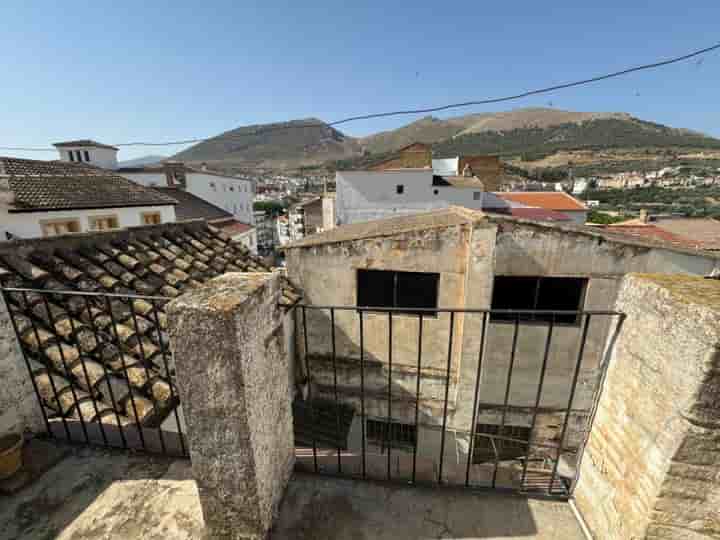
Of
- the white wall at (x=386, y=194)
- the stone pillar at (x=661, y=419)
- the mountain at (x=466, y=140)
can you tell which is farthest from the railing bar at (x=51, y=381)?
the mountain at (x=466, y=140)

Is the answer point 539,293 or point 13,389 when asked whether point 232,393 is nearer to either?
point 13,389

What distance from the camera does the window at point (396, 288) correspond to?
24.1 ft

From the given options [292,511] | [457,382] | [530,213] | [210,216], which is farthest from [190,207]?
[292,511]

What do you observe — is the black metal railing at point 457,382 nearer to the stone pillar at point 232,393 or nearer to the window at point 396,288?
the window at point 396,288

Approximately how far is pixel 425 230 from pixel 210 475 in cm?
603

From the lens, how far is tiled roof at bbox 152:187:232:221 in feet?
76.8

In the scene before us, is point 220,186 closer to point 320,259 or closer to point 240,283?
point 320,259

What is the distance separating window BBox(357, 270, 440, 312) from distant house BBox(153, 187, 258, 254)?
1509 centimetres

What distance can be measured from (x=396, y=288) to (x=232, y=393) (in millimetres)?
6029

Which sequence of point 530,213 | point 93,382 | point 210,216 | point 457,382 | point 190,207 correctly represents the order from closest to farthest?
1. point 93,382
2. point 457,382
3. point 530,213
4. point 210,216
5. point 190,207

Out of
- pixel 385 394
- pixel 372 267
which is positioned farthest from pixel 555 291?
pixel 385 394

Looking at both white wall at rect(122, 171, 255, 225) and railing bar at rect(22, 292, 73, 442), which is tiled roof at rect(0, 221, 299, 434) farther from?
white wall at rect(122, 171, 255, 225)

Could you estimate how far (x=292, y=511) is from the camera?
85.1 inches

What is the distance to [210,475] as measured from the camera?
6.08ft
